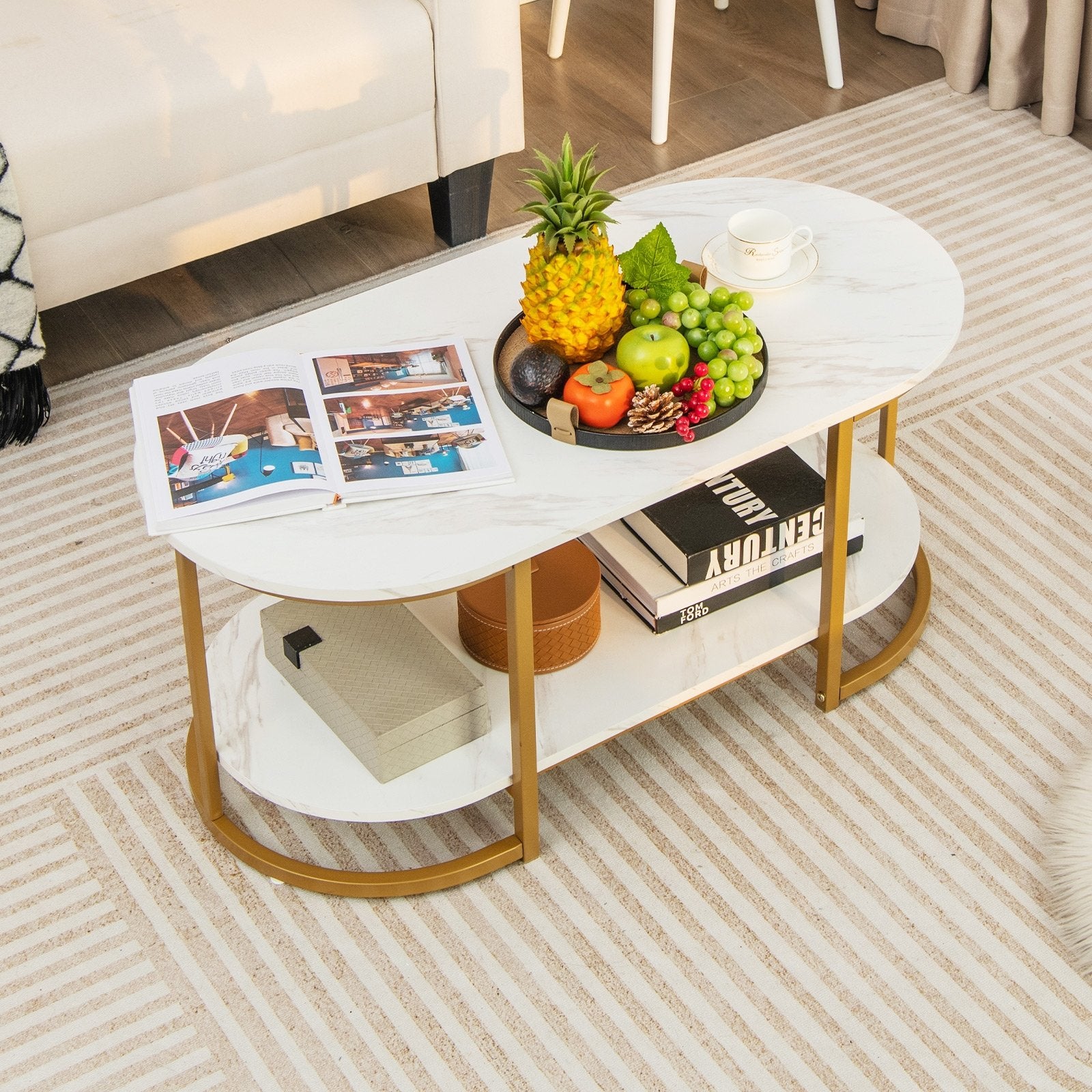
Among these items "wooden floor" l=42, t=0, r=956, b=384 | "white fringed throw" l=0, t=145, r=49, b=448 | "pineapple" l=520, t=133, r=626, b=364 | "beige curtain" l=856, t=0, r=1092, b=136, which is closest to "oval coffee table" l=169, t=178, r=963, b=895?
"pineapple" l=520, t=133, r=626, b=364

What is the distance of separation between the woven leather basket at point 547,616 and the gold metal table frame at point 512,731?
12cm

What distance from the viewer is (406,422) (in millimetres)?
1505

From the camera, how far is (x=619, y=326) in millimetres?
1559

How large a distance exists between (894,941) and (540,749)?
421mm

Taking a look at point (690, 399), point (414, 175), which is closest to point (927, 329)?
point (690, 399)

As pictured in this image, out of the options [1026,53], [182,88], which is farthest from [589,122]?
[182,88]

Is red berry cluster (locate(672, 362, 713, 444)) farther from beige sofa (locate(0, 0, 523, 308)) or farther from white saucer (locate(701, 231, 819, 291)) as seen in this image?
beige sofa (locate(0, 0, 523, 308))

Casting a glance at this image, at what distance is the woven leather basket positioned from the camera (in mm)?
1624

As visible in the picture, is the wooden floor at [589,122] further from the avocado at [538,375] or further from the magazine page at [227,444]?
the avocado at [538,375]

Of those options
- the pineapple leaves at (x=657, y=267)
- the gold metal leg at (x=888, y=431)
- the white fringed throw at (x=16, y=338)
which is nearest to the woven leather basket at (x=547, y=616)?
the pineapple leaves at (x=657, y=267)

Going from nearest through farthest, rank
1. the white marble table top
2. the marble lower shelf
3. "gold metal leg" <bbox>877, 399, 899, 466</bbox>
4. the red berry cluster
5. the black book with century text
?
the white marble table top
the red berry cluster
the marble lower shelf
the black book with century text
"gold metal leg" <bbox>877, 399, 899, 466</bbox>

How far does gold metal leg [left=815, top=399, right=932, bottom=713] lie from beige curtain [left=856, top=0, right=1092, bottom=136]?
1.12 meters

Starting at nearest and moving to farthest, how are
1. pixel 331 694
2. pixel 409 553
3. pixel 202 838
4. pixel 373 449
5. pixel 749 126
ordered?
1. pixel 409 553
2. pixel 373 449
3. pixel 331 694
4. pixel 202 838
5. pixel 749 126

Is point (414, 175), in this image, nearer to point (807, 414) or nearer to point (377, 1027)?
point (807, 414)
